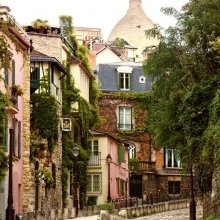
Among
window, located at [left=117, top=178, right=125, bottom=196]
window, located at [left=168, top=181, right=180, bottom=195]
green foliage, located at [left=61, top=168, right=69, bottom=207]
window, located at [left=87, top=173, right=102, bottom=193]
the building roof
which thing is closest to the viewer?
the building roof

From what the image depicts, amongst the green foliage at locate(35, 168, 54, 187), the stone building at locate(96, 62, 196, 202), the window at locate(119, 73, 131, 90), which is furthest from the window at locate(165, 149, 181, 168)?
the green foliage at locate(35, 168, 54, 187)

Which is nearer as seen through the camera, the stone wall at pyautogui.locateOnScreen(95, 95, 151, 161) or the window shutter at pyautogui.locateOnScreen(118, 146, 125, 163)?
the window shutter at pyautogui.locateOnScreen(118, 146, 125, 163)

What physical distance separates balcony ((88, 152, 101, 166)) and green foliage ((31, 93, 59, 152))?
627 inches

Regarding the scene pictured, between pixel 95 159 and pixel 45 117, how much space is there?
17.5 meters

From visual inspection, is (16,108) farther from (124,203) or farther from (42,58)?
(124,203)

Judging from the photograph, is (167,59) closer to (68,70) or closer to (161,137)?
(161,137)

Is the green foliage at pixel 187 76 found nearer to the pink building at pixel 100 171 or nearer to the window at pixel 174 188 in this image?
the pink building at pixel 100 171

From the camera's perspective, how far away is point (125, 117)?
80.2 meters

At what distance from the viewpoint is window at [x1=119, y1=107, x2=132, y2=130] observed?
80.1 m

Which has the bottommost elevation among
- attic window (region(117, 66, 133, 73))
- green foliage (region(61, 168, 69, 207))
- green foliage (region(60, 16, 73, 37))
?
green foliage (region(61, 168, 69, 207))

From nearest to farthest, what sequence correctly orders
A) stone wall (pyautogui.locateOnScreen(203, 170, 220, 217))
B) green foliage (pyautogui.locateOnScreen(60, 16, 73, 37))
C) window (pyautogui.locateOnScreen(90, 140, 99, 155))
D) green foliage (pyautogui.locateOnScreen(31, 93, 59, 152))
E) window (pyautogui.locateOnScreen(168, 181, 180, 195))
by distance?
stone wall (pyautogui.locateOnScreen(203, 170, 220, 217)) < green foliage (pyautogui.locateOnScreen(31, 93, 59, 152)) < green foliage (pyautogui.locateOnScreen(60, 16, 73, 37)) < window (pyautogui.locateOnScreen(90, 140, 99, 155)) < window (pyautogui.locateOnScreen(168, 181, 180, 195))

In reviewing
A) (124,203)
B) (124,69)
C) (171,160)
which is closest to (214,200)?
(124,203)

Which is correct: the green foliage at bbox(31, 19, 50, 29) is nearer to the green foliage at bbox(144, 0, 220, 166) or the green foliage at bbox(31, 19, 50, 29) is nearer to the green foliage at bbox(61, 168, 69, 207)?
the green foliage at bbox(61, 168, 69, 207)

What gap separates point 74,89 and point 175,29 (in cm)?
1250
